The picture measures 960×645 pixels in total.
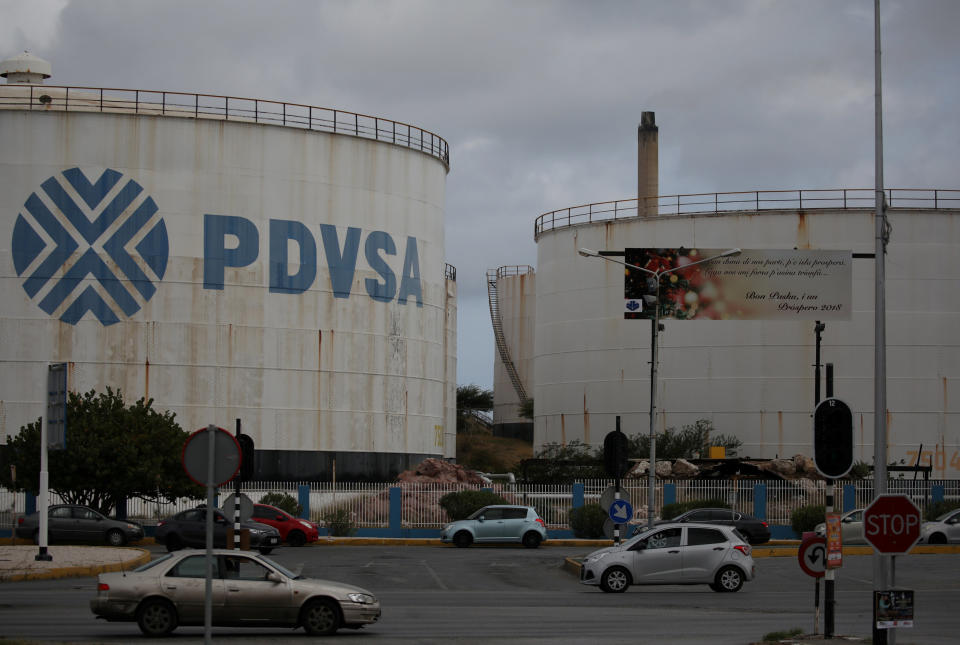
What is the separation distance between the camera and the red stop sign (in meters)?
13.0

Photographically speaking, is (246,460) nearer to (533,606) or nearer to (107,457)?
(533,606)

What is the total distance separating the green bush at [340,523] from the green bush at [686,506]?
10.1 metres

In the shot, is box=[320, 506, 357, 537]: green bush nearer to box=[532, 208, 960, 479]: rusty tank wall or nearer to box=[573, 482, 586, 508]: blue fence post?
box=[573, 482, 586, 508]: blue fence post

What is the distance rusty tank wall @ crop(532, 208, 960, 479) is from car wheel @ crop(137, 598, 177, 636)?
42.3m

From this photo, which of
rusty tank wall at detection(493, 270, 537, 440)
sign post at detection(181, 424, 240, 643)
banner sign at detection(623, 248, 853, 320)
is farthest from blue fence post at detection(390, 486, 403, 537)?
rusty tank wall at detection(493, 270, 537, 440)

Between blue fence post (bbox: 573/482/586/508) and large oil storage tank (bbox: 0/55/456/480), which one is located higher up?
large oil storage tank (bbox: 0/55/456/480)

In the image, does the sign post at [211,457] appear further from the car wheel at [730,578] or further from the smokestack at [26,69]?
the smokestack at [26,69]

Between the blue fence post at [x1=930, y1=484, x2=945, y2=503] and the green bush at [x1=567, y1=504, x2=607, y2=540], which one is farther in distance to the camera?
the blue fence post at [x1=930, y1=484, x2=945, y2=503]

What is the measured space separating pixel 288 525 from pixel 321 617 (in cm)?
2120

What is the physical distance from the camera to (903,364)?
56.0 meters

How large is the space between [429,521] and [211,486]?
32.2 m

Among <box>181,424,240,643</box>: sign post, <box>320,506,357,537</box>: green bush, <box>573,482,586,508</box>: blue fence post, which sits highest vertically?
<box>181,424,240,643</box>: sign post

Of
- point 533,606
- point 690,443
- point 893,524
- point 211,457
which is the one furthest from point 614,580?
point 690,443

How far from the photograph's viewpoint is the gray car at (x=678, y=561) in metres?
25.4
